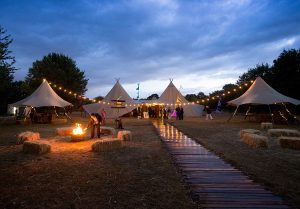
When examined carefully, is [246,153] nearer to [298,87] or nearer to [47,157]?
[47,157]

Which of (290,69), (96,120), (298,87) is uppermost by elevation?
(290,69)

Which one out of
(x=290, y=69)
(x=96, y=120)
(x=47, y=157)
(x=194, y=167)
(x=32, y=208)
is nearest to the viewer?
(x=32, y=208)

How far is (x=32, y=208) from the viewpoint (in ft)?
13.3

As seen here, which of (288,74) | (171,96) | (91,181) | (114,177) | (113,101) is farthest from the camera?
(288,74)

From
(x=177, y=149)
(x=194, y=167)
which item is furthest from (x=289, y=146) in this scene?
(x=194, y=167)

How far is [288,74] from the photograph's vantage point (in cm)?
3625

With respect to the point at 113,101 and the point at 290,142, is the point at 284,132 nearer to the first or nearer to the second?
the point at 290,142

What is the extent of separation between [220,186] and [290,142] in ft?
18.9

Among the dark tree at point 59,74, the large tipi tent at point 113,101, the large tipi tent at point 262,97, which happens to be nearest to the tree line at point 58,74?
the dark tree at point 59,74

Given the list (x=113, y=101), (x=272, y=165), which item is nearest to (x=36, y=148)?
(x=272, y=165)

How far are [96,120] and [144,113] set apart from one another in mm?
21505

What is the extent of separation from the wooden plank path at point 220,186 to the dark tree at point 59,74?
3808 centimetres

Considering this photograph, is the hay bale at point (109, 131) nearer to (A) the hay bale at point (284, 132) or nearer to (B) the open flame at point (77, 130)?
(B) the open flame at point (77, 130)

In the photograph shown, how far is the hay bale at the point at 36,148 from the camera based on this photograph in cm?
844
